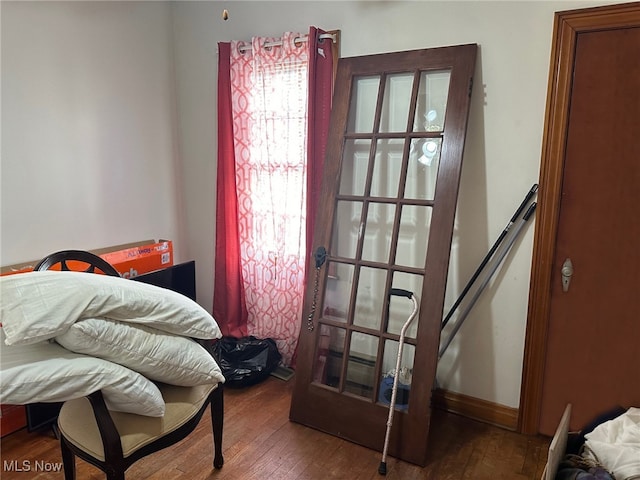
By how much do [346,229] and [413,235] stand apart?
1.12 ft

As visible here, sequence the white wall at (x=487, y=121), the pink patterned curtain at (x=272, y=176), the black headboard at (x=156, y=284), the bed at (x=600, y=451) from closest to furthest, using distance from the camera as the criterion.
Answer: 1. the bed at (x=600, y=451)
2. the white wall at (x=487, y=121)
3. the black headboard at (x=156, y=284)
4. the pink patterned curtain at (x=272, y=176)

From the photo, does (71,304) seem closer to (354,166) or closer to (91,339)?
(91,339)

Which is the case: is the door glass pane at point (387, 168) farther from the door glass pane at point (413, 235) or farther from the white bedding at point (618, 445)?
the white bedding at point (618, 445)

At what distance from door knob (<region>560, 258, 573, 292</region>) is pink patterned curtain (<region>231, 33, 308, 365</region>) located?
1.35m

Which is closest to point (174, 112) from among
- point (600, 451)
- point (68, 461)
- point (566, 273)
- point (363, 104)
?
point (363, 104)

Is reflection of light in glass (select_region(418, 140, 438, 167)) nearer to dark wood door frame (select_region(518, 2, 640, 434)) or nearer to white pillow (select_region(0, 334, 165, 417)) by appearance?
dark wood door frame (select_region(518, 2, 640, 434))

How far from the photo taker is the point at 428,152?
2166 millimetres

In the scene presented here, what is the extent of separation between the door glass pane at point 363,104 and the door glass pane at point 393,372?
3.54ft

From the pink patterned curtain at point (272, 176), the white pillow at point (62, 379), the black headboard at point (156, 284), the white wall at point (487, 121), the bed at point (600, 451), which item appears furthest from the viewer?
the pink patterned curtain at point (272, 176)

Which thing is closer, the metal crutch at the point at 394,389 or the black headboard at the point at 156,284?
the metal crutch at the point at 394,389

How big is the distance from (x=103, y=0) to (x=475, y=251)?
241 centimetres

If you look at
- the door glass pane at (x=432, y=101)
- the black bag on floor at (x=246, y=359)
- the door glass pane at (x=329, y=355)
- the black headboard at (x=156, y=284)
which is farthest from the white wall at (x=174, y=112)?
the black bag on floor at (x=246, y=359)

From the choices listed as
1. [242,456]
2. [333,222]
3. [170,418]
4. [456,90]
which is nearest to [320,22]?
[456,90]

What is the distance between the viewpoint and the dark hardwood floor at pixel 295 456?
1938 mm
